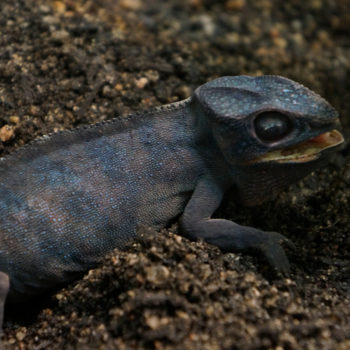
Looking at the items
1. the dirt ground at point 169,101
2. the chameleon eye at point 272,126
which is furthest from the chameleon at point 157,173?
the dirt ground at point 169,101

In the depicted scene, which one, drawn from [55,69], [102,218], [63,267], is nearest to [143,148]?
[102,218]

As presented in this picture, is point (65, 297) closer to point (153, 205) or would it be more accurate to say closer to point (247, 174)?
point (153, 205)

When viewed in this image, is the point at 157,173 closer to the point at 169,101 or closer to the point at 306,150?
the point at 306,150

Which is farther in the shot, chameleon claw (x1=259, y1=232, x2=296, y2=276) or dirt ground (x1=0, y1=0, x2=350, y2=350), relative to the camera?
chameleon claw (x1=259, y1=232, x2=296, y2=276)

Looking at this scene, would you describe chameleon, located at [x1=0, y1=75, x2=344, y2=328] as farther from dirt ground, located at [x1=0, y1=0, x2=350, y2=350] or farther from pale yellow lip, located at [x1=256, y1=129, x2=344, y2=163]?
dirt ground, located at [x1=0, y1=0, x2=350, y2=350]

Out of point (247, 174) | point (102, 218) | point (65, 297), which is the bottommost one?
point (65, 297)

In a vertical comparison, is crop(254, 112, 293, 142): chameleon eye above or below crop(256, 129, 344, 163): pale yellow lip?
above

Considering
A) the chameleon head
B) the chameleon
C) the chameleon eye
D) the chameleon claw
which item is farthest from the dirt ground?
the chameleon eye

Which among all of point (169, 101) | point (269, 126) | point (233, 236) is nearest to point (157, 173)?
point (233, 236)
